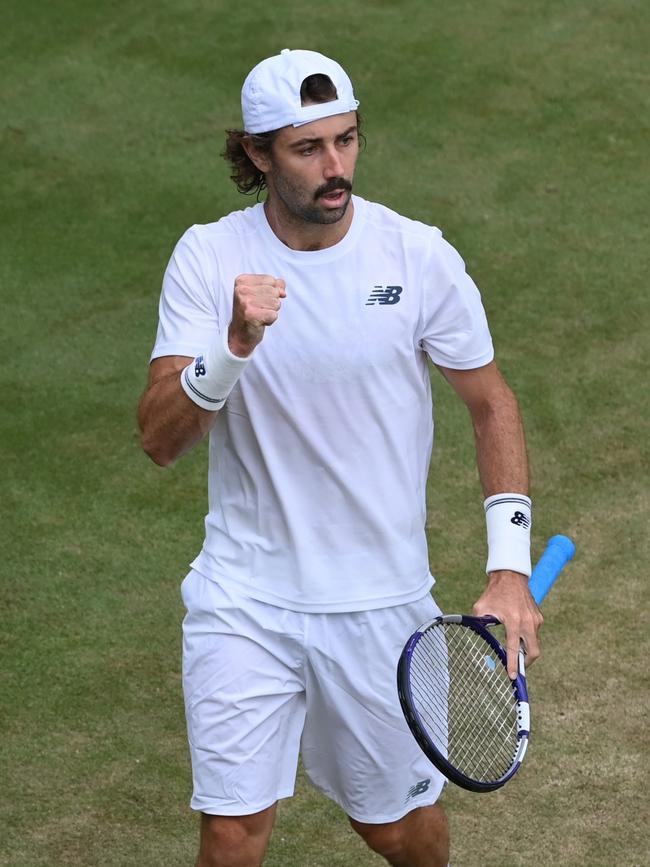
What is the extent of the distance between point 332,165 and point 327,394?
640 mm

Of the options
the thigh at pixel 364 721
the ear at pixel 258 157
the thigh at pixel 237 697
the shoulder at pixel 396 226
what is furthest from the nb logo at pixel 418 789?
the ear at pixel 258 157

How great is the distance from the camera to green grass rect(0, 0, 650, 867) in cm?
611

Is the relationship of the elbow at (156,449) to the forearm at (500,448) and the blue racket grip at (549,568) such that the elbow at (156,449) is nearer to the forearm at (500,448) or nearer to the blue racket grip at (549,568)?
the forearm at (500,448)

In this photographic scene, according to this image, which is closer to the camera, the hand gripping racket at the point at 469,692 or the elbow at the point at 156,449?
the hand gripping racket at the point at 469,692

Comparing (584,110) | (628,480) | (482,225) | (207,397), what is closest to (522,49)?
(584,110)

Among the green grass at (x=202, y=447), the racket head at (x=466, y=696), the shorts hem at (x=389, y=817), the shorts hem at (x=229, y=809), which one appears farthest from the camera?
the green grass at (x=202, y=447)

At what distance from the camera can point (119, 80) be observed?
12227mm

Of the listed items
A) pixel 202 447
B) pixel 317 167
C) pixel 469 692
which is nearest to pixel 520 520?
pixel 469 692

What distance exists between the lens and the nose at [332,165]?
4582 mm

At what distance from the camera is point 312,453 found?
4672mm

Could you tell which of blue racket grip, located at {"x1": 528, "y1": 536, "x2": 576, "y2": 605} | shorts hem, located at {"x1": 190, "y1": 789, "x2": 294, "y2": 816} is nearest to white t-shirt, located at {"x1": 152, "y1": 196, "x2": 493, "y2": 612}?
blue racket grip, located at {"x1": 528, "y1": 536, "x2": 576, "y2": 605}

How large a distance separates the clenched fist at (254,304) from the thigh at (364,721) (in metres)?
0.96

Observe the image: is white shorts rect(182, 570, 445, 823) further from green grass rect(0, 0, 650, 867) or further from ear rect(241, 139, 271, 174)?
ear rect(241, 139, 271, 174)

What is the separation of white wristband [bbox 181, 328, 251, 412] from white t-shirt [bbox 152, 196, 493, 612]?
0.23 m
